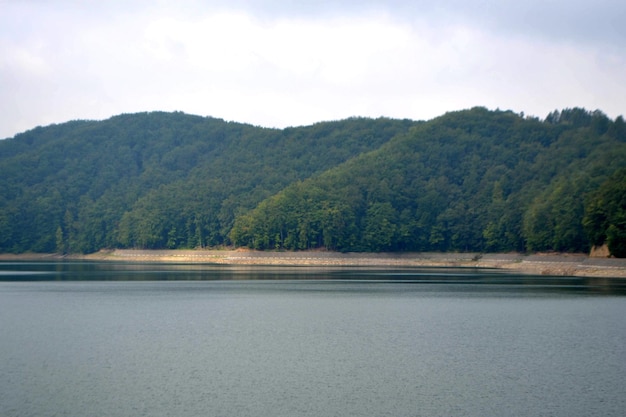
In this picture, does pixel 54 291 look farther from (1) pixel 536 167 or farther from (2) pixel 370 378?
(1) pixel 536 167

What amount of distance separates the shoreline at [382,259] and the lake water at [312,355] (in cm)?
3398

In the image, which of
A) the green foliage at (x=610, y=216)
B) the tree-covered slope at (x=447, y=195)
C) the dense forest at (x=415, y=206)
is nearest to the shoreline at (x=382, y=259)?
the green foliage at (x=610, y=216)

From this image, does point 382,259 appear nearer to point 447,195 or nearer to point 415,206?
point 415,206

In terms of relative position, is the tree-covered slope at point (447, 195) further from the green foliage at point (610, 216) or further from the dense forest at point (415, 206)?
the green foliage at point (610, 216)

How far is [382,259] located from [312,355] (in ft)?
374

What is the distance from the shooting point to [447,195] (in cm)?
16850

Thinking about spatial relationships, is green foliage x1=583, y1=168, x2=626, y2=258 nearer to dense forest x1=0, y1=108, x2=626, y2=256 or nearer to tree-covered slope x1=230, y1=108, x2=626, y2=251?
dense forest x1=0, y1=108, x2=626, y2=256

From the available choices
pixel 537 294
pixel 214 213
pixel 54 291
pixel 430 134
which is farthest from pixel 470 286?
pixel 430 134

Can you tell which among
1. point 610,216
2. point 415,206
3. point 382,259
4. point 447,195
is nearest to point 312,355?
point 610,216

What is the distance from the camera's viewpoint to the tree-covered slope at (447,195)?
433 ft

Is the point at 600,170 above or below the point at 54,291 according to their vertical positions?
above

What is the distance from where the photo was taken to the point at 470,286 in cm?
7556

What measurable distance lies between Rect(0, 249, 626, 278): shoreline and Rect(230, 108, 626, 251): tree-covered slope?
2.81m

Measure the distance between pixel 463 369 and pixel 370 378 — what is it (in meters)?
4.33
